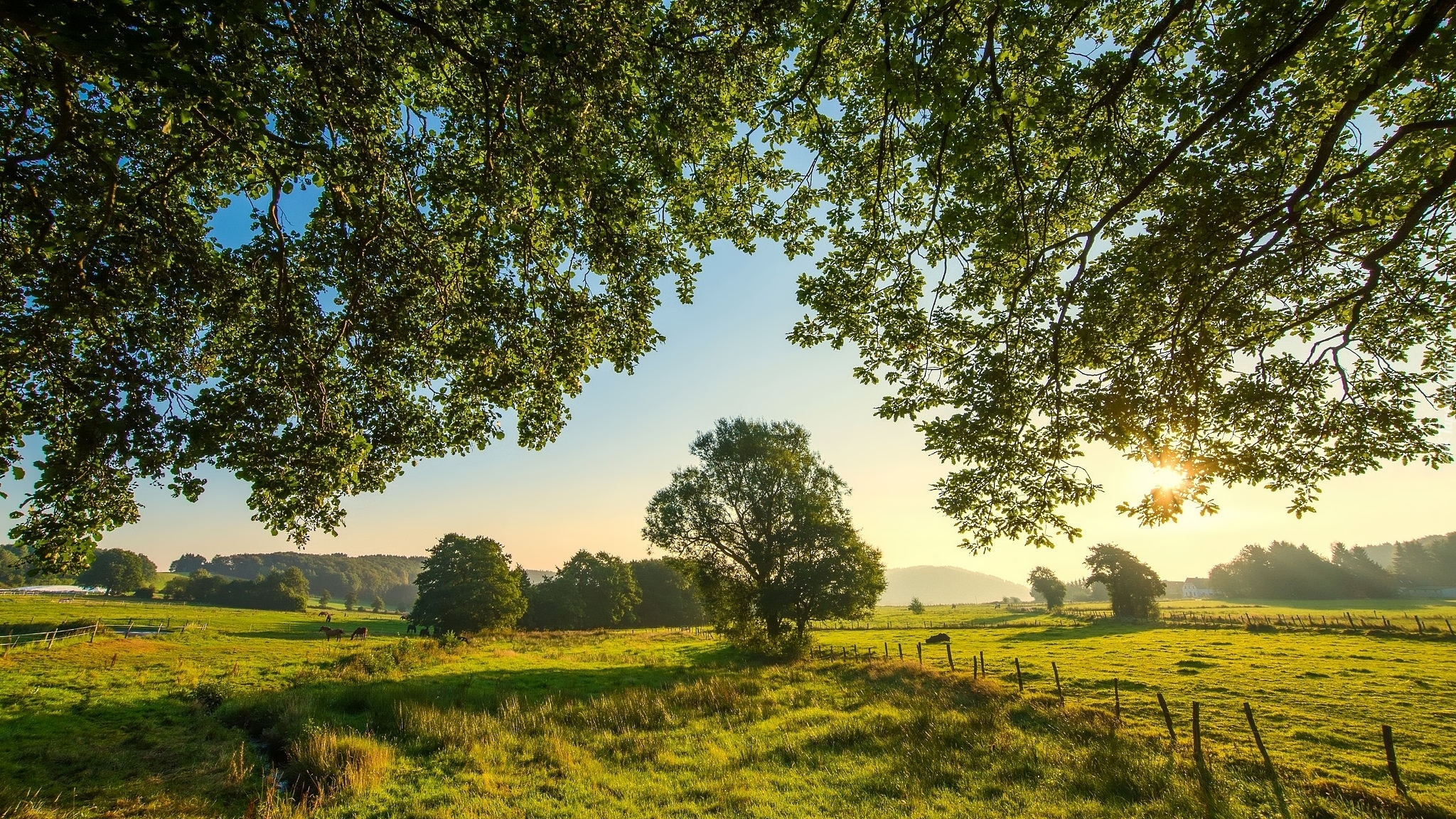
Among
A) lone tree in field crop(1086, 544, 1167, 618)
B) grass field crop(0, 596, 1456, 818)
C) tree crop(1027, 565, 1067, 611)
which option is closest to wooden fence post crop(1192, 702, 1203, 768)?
grass field crop(0, 596, 1456, 818)

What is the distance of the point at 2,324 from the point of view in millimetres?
7145

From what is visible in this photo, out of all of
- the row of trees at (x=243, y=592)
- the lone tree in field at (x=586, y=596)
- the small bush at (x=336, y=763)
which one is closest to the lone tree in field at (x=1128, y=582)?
the lone tree in field at (x=586, y=596)

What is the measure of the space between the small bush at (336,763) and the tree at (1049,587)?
11073 cm

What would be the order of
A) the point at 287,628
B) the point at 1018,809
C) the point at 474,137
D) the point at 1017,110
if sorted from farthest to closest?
the point at 287,628 → the point at 1018,809 → the point at 474,137 → the point at 1017,110

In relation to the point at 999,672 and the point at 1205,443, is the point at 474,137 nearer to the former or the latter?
the point at 1205,443

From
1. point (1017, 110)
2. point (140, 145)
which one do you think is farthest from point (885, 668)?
point (140, 145)

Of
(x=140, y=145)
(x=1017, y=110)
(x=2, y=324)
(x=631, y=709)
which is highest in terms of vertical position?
(x=140, y=145)

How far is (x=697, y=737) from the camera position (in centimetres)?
1523

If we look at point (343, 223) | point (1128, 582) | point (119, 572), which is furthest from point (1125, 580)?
point (119, 572)

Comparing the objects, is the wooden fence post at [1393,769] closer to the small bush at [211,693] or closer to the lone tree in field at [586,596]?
the small bush at [211,693]

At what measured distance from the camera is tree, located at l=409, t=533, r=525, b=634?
2138 inches

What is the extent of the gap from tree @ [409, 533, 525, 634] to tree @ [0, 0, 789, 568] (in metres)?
49.7

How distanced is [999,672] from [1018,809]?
19.8m

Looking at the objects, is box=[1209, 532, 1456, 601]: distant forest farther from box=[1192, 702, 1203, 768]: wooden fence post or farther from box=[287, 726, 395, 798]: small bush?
box=[287, 726, 395, 798]: small bush
